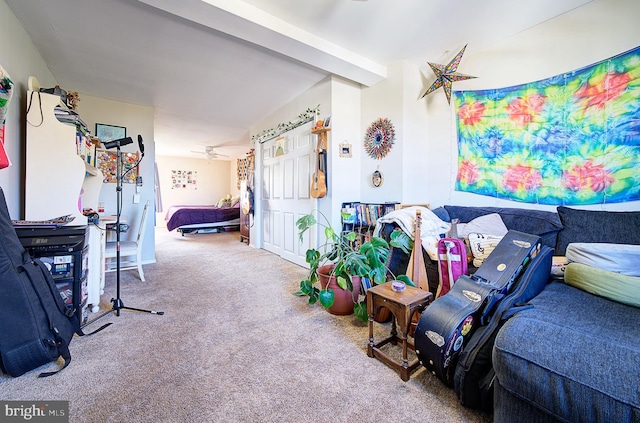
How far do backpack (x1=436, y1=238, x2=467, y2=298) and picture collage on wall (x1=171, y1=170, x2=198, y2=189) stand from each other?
341 inches

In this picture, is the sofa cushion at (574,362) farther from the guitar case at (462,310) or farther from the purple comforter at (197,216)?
the purple comforter at (197,216)

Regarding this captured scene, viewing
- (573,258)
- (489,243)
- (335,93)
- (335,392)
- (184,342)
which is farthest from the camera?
(335,93)

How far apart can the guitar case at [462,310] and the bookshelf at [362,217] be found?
4.32ft

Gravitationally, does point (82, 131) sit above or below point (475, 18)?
below

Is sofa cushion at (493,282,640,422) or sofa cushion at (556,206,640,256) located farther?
sofa cushion at (556,206,640,256)

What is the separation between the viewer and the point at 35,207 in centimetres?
205

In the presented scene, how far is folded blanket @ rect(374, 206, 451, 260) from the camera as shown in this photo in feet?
6.37

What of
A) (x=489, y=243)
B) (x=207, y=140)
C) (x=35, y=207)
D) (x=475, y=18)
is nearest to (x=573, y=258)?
(x=489, y=243)

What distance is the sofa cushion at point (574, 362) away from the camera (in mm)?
729

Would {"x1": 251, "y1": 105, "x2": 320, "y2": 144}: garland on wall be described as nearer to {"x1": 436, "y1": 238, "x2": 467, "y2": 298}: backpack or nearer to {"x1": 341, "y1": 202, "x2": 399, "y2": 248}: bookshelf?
{"x1": 341, "y1": 202, "x2": 399, "y2": 248}: bookshelf

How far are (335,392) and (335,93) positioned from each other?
2.92 m

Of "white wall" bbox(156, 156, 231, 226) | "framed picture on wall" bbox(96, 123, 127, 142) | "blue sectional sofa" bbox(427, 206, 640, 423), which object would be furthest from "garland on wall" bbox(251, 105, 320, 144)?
"white wall" bbox(156, 156, 231, 226)

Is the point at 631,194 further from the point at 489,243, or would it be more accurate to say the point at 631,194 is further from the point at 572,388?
the point at 572,388

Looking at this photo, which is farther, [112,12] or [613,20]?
[112,12]
